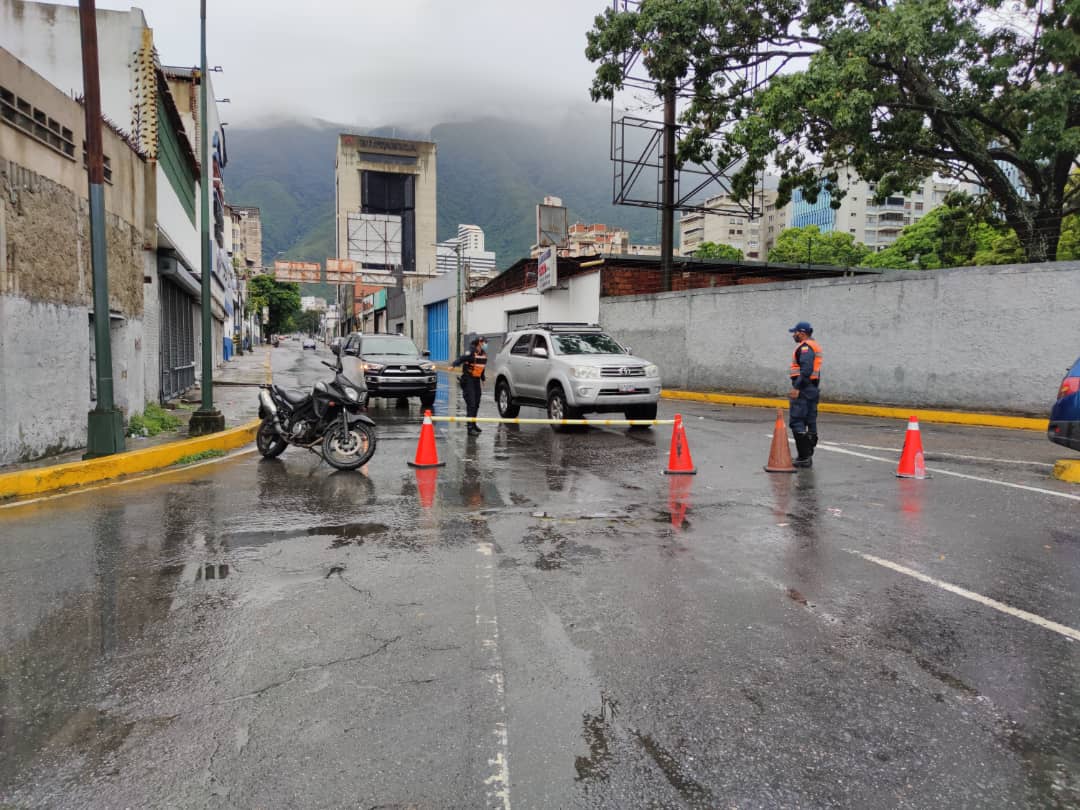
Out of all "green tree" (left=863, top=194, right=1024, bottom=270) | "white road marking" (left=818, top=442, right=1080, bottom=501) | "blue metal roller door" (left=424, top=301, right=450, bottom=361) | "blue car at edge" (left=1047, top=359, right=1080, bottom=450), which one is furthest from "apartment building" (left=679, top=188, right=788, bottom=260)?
"blue car at edge" (left=1047, top=359, right=1080, bottom=450)

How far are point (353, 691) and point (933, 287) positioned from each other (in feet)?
58.2

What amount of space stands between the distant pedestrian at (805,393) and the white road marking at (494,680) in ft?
18.0

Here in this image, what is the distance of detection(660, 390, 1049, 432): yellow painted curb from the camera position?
1476 cm

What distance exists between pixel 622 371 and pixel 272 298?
364 feet

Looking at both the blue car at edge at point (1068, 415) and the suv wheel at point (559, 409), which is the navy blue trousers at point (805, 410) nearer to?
the blue car at edge at point (1068, 415)

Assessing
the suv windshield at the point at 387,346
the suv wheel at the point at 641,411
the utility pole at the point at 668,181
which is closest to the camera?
the suv wheel at the point at 641,411

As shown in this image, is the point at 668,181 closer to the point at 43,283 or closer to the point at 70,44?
the point at 70,44

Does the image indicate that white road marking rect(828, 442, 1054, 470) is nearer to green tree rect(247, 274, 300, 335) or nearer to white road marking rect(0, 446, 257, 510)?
white road marking rect(0, 446, 257, 510)

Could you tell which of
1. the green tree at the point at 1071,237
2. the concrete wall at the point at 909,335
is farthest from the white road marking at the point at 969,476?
the green tree at the point at 1071,237

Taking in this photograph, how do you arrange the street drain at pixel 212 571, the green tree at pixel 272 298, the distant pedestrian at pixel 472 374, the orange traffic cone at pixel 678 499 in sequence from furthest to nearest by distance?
the green tree at pixel 272 298 → the distant pedestrian at pixel 472 374 → the orange traffic cone at pixel 678 499 → the street drain at pixel 212 571

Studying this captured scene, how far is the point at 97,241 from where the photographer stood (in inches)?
357

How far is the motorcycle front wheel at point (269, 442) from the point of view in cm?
1020

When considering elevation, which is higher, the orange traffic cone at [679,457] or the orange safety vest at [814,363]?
the orange safety vest at [814,363]

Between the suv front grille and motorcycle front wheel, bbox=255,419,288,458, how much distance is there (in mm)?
5532
